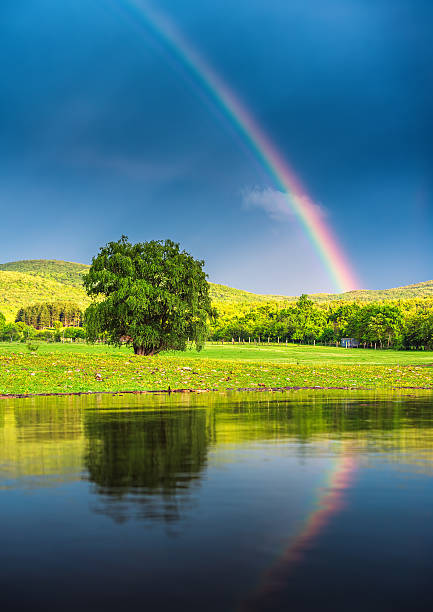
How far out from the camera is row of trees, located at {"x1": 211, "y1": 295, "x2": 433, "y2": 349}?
12975 centimetres

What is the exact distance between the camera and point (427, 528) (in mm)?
6230

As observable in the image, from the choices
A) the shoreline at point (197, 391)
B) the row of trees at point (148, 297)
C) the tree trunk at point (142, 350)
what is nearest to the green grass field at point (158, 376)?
the shoreline at point (197, 391)

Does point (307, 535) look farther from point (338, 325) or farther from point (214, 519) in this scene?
point (338, 325)

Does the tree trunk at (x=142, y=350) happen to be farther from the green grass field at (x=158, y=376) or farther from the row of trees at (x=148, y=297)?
the green grass field at (x=158, y=376)

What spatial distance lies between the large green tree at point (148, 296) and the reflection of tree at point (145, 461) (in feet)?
77.7

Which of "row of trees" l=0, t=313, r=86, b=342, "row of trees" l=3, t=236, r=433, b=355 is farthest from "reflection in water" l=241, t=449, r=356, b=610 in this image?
"row of trees" l=0, t=313, r=86, b=342

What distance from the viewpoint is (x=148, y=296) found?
130 ft

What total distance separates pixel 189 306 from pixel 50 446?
101ft

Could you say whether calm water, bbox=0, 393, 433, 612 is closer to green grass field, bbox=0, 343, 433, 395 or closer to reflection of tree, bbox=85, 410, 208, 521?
reflection of tree, bbox=85, 410, 208, 521

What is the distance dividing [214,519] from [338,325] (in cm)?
16247

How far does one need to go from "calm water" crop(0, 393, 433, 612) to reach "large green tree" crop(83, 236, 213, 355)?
85.6 feet

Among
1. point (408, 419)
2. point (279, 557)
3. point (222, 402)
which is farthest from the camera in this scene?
point (222, 402)

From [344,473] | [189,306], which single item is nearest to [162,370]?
[189,306]

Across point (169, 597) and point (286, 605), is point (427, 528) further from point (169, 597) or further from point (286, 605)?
point (169, 597)
